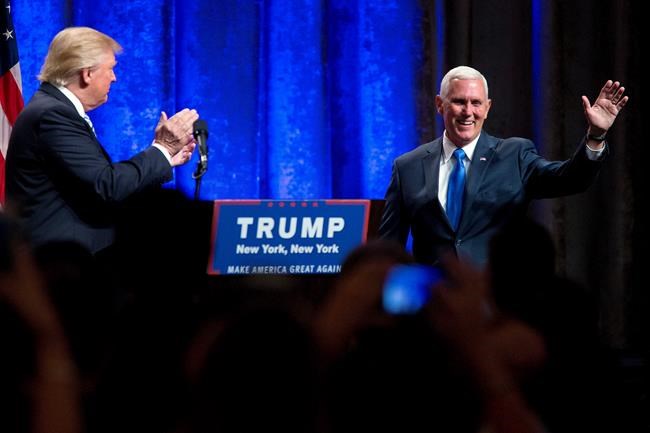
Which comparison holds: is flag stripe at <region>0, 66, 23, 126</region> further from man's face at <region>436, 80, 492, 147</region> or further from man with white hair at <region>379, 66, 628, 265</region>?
man's face at <region>436, 80, 492, 147</region>

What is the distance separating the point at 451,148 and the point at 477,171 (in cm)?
16

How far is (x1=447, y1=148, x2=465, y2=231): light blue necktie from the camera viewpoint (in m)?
3.04

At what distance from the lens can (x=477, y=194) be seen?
3.03 metres

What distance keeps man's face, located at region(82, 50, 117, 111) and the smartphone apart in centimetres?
188

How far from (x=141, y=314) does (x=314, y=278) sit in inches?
68.8

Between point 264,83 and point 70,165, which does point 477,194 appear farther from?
point 264,83

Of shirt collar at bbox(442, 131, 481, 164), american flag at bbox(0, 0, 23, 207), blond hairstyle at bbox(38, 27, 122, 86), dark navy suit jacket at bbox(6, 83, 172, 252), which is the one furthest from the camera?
american flag at bbox(0, 0, 23, 207)

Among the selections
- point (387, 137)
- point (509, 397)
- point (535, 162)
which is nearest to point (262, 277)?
point (509, 397)

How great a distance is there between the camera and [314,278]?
9.83 ft

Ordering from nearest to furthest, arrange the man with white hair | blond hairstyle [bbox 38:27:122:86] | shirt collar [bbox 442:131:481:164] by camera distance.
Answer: blond hairstyle [bbox 38:27:122:86]
the man with white hair
shirt collar [bbox 442:131:481:164]

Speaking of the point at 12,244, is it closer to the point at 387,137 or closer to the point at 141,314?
the point at 141,314

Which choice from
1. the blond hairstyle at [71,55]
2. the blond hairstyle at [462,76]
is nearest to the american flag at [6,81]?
the blond hairstyle at [71,55]

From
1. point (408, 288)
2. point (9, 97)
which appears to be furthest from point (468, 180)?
point (9, 97)

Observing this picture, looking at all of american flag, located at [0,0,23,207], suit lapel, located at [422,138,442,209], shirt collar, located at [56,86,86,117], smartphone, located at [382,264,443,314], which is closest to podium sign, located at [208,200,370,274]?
suit lapel, located at [422,138,442,209]
